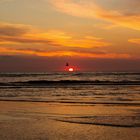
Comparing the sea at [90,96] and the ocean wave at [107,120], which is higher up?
the ocean wave at [107,120]

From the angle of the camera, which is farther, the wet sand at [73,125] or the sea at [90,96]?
the sea at [90,96]

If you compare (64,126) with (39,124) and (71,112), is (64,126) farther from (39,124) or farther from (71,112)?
(71,112)

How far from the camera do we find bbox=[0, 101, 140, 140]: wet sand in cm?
1048

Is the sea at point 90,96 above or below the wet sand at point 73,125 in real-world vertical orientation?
below

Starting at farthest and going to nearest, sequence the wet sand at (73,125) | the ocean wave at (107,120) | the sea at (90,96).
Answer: the sea at (90,96)
the ocean wave at (107,120)
the wet sand at (73,125)

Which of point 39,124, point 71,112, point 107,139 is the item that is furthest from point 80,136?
point 71,112

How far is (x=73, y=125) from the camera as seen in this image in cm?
1248

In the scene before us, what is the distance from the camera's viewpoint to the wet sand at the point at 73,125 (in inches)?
413

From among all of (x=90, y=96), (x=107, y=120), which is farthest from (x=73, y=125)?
(x=90, y=96)

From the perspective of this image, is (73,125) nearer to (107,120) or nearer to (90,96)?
(107,120)

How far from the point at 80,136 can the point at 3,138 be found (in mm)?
2349

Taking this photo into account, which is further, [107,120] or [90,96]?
[90,96]

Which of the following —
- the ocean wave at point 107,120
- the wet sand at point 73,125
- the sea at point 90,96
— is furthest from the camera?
the sea at point 90,96

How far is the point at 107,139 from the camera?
10.1 meters
